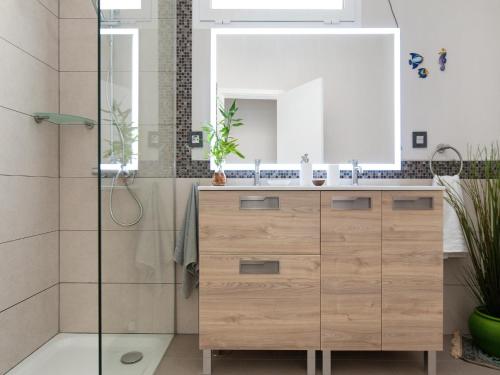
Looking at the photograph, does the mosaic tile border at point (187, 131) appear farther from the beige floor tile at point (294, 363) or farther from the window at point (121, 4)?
the beige floor tile at point (294, 363)

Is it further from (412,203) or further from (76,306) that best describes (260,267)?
(76,306)

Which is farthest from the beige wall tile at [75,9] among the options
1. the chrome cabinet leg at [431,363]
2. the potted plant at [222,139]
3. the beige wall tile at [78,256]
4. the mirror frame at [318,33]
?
the chrome cabinet leg at [431,363]

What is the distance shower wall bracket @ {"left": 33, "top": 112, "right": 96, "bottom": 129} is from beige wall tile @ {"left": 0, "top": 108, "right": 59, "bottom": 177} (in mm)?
37

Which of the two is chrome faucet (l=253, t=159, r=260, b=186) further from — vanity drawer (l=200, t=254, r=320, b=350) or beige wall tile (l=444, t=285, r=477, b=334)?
beige wall tile (l=444, t=285, r=477, b=334)

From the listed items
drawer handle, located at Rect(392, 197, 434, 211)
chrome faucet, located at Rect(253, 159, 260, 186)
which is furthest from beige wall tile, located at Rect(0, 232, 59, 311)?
drawer handle, located at Rect(392, 197, 434, 211)

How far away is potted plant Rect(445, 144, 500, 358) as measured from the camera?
1841 mm

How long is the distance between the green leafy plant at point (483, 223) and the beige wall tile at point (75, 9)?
2.46 meters

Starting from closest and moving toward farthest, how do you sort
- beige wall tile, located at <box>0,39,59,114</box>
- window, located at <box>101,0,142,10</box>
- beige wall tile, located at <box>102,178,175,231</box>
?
window, located at <box>101,0,142,10</box>, beige wall tile, located at <box>102,178,175,231</box>, beige wall tile, located at <box>0,39,59,114</box>

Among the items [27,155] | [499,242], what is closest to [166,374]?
[27,155]

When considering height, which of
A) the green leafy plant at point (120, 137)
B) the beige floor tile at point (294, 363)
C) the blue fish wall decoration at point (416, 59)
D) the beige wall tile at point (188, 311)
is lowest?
the beige floor tile at point (294, 363)

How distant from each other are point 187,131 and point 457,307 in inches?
80.5

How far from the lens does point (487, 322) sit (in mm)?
1823

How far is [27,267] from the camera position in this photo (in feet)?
6.04

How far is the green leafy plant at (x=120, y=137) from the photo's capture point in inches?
46.1
